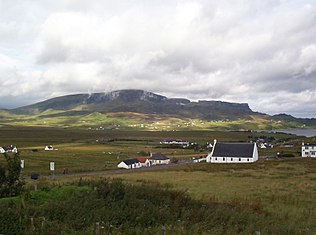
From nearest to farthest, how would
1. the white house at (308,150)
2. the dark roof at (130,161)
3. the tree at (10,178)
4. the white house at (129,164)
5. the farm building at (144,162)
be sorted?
the tree at (10,178) < the white house at (129,164) < the dark roof at (130,161) < the farm building at (144,162) < the white house at (308,150)

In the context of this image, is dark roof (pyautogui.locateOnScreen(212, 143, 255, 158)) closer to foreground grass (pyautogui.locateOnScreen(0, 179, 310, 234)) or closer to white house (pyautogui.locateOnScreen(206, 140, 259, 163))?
white house (pyautogui.locateOnScreen(206, 140, 259, 163))

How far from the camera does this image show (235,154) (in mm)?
95125

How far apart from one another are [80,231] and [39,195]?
5.65m

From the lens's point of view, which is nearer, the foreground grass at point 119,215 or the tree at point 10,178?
the foreground grass at point 119,215

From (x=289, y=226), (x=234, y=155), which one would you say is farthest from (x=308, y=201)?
(x=234, y=155)

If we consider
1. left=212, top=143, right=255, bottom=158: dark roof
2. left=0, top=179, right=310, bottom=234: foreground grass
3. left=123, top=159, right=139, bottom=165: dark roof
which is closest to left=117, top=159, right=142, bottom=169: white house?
left=123, top=159, right=139, bottom=165: dark roof

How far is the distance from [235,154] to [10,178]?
268 ft

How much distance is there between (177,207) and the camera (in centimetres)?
1681

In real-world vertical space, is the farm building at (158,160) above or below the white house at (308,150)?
below

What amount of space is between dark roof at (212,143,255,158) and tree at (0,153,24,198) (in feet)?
264

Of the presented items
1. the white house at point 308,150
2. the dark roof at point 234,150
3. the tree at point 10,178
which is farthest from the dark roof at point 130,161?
the tree at point 10,178

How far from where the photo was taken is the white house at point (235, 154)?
93369 millimetres

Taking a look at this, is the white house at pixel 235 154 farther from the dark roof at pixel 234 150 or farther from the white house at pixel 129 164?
the white house at pixel 129 164

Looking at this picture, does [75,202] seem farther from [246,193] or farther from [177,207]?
[246,193]
